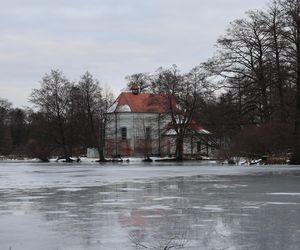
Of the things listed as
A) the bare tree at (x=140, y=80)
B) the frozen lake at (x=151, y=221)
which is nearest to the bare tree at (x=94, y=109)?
the bare tree at (x=140, y=80)

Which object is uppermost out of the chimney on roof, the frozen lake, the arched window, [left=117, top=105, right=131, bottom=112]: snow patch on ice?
the chimney on roof

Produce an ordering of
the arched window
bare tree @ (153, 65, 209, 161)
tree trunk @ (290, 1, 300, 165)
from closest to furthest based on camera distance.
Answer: tree trunk @ (290, 1, 300, 165)
bare tree @ (153, 65, 209, 161)
the arched window

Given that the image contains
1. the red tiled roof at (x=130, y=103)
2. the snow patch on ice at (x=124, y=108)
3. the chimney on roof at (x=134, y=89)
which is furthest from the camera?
the chimney on roof at (x=134, y=89)

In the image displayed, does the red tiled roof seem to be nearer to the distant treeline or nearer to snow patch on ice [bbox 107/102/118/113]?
snow patch on ice [bbox 107/102/118/113]

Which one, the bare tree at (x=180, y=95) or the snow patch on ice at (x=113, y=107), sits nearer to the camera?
the bare tree at (x=180, y=95)

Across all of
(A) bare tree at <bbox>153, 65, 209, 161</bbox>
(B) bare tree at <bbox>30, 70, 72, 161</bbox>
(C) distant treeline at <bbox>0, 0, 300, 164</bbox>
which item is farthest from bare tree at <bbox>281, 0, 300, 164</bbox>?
(B) bare tree at <bbox>30, 70, 72, 161</bbox>

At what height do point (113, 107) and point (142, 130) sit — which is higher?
point (113, 107)

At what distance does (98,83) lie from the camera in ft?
308

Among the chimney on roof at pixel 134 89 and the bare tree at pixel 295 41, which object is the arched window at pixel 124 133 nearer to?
the chimney on roof at pixel 134 89

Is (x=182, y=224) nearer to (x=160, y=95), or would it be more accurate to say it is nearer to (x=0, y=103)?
(x=160, y=95)

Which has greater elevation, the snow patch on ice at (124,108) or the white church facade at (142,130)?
the snow patch on ice at (124,108)

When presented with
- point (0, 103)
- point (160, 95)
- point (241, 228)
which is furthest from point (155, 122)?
point (241, 228)

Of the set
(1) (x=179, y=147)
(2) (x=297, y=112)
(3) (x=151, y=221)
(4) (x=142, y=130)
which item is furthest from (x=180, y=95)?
(3) (x=151, y=221)

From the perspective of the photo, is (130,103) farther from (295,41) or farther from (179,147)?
(295,41)
